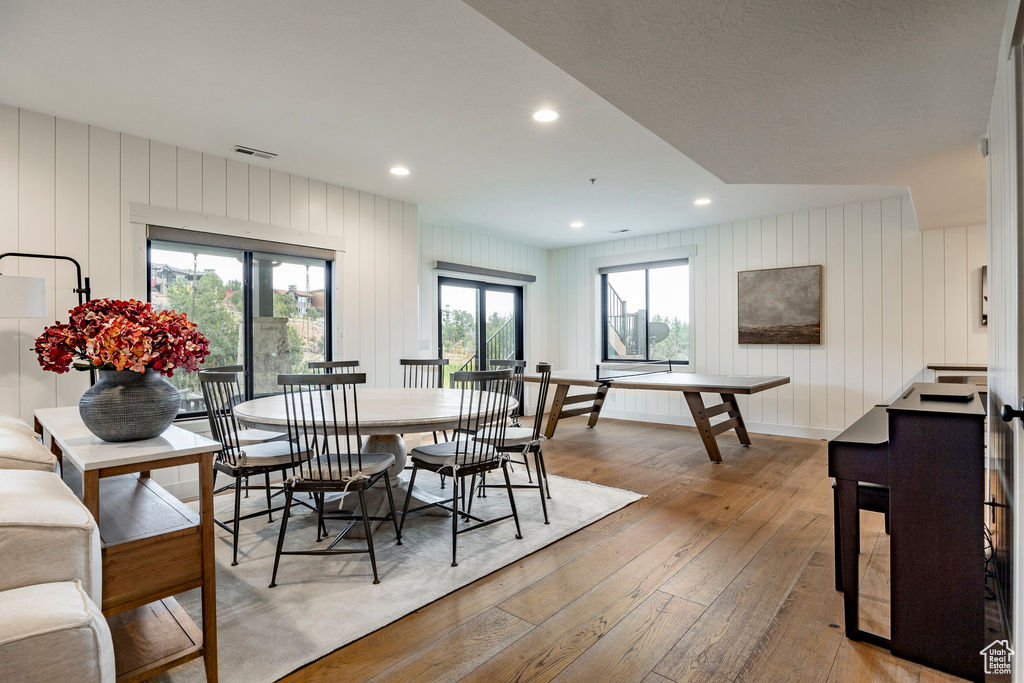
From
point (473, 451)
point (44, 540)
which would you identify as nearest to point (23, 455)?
point (44, 540)

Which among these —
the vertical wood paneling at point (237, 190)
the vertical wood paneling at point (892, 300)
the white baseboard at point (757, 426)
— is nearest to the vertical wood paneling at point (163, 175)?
the vertical wood paneling at point (237, 190)

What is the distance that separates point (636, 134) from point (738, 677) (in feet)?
9.80

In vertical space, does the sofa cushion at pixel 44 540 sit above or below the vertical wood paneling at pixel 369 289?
below

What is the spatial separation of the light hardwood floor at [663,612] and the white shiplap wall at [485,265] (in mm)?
3562

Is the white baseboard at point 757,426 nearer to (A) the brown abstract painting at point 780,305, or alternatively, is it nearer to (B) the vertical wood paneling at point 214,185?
(A) the brown abstract painting at point 780,305

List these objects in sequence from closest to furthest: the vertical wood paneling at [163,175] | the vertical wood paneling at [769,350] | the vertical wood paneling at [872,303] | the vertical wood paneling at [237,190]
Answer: the vertical wood paneling at [163,175]
the vertical wood paneling at [237,190]
the vertical wood paneling at [872,303]
the vertical wood paneling at [769,350]

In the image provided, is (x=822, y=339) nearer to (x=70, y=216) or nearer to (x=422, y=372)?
(x=422, y=372)

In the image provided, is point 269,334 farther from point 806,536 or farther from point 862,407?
point 862,407

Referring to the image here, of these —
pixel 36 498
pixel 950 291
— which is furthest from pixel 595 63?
pixel 950 291

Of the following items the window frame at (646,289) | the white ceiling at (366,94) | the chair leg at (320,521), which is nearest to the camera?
the white ceiling at (366,94)

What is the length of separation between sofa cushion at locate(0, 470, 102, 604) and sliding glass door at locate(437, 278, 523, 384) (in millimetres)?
4823

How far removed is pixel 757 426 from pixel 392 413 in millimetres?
4618

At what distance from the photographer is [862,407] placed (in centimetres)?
500

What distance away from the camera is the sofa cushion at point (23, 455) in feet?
5.08
